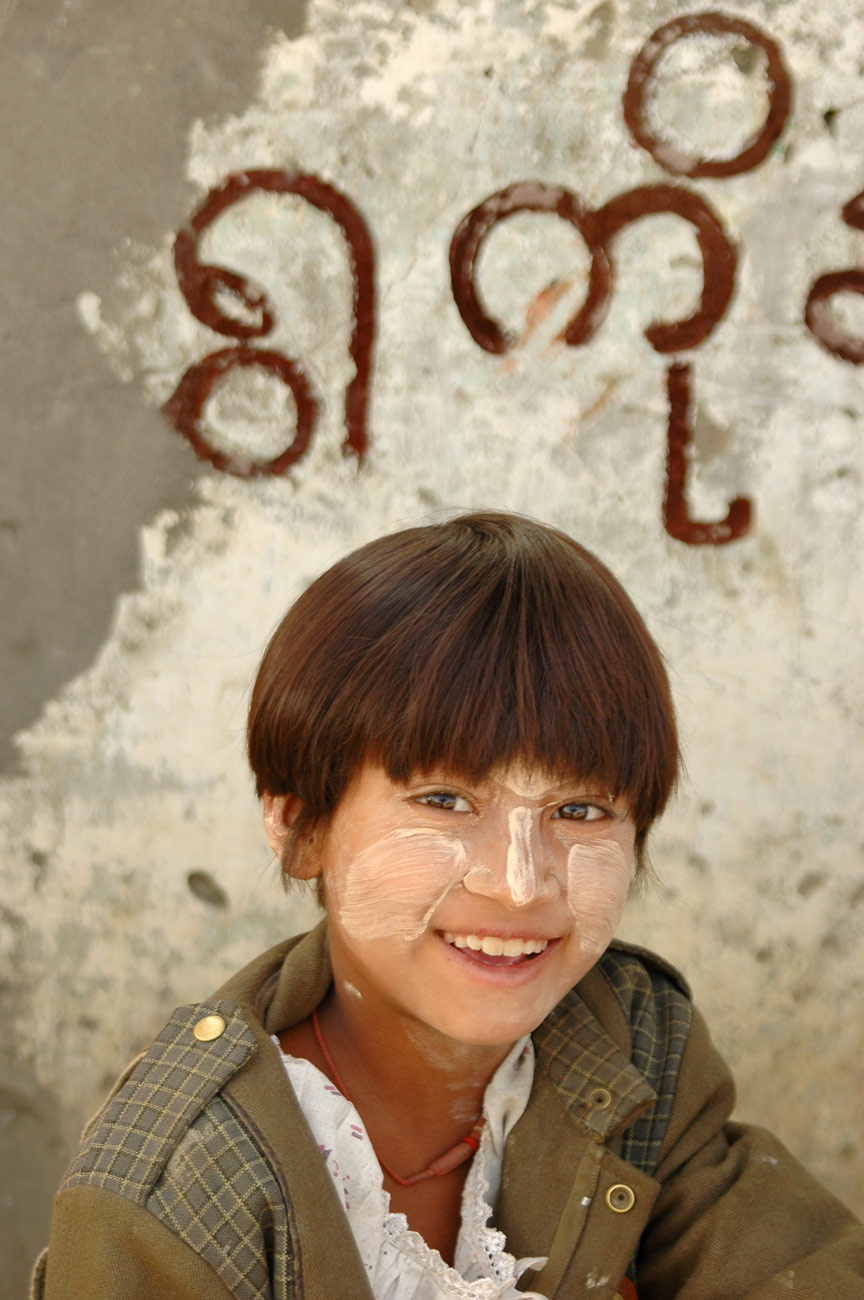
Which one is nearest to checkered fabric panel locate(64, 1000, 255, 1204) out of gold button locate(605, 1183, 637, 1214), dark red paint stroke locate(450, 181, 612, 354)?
gold button locate(605, 1183, 637, 1214)

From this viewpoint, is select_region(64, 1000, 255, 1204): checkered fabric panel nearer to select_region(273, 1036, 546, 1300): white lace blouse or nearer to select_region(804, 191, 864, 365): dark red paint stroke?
select_region(273, 1036, 546, 1300): white lace blouse

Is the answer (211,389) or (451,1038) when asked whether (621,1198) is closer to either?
(451,1038)

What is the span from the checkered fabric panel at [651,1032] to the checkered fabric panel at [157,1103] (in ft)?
1.47

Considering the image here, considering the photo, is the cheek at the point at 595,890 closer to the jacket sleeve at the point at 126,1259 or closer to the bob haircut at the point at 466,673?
the bob haircut at the point at 466,673

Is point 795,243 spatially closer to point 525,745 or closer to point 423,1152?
point 525,745

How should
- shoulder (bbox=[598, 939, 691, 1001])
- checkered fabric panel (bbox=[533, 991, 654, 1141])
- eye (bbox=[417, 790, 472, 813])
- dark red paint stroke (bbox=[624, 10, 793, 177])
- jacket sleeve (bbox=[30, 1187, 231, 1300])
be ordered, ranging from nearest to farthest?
jacket sleeve (bbox=[30, 1187, 231, 1300]) → eye (bbox=[417, 790, 472, 813]) → checkered fabric panel (bbox=[533, 991, 654, 1141]) → shoulder (bbox=[598, 939, 691, 1001]) → dark red paint stroke (bbox=[624, 10, 793, 177])

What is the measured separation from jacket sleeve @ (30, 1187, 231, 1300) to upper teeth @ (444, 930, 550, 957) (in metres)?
0.37

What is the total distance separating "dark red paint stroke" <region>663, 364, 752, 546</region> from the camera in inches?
75.5

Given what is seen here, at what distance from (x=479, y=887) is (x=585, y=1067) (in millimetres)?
332

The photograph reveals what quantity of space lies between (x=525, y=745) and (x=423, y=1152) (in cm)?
52

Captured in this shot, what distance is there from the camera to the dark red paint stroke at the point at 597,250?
6.21 ft

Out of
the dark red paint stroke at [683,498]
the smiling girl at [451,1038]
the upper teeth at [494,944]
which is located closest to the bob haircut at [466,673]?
the smiling girl at [451,1038]

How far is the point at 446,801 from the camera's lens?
4.17 feet

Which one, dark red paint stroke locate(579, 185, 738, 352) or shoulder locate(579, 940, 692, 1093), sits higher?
dark red paint stroke locate(579, 185, 738, 352)
